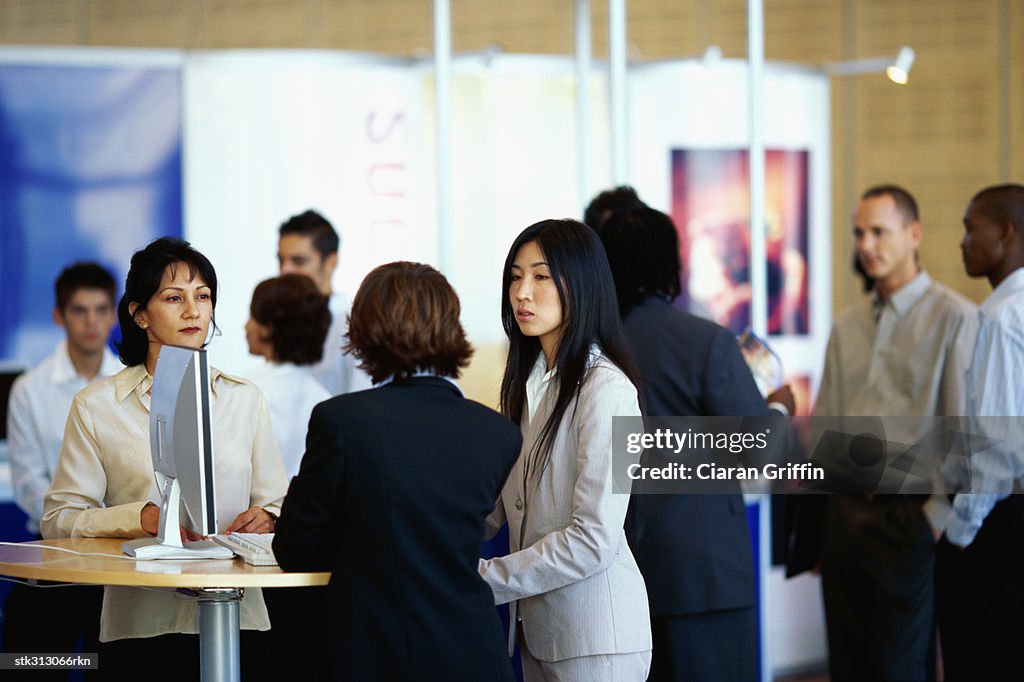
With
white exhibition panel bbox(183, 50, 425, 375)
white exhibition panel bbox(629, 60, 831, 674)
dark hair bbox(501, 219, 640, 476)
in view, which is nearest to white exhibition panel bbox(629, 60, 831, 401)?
white exhibition panel bbox(629, 60, 831, 674)

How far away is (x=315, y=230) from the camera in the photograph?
4.55 meters

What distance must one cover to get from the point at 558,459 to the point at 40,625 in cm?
207

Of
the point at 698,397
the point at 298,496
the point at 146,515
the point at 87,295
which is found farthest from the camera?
the point at 87,295

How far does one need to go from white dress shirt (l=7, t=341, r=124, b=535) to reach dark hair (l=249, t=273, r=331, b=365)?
1.60 ft

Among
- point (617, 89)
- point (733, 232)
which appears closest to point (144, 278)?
point (617, 89)

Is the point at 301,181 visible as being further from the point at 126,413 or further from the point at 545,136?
the point at 126,413

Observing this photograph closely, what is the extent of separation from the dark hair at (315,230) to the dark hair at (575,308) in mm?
2012

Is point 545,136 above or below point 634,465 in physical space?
above

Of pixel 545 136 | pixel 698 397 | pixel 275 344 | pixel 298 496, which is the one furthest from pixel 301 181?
pixel 298 496

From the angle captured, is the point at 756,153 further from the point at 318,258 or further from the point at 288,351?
the point at 288,351

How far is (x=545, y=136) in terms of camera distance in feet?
18.6

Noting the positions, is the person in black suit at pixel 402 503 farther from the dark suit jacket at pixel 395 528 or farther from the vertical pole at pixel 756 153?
the vertical pole at pixel 756 153

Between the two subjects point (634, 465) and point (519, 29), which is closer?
point (634, 465)

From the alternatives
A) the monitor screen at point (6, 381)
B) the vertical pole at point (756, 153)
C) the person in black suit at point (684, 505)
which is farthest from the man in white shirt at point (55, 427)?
the vertical pole at point (756, 153)
